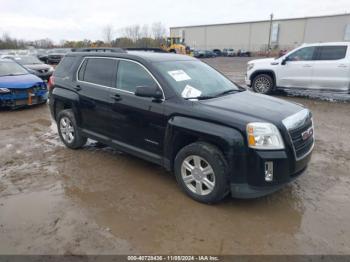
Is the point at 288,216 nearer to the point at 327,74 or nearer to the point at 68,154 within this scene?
the point at 68,154

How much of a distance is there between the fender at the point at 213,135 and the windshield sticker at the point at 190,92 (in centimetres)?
36

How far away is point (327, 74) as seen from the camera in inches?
375

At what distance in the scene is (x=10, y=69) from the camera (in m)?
9.55

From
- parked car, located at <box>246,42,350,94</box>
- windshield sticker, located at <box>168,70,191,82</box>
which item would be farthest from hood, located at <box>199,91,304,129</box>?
parked car, located at <box>246,42,350,94</box>

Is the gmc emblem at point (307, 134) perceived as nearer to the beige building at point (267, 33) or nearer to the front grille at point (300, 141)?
the front grille at point (300, 141)

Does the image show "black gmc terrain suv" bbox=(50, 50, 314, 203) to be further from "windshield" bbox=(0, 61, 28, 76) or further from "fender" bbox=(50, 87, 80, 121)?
"windshield" bbox=(0, 61, 28, 76)

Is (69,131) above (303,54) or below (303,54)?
below

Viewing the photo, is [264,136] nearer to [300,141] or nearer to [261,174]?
[261,174]

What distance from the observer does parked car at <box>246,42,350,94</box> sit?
9.34 metres

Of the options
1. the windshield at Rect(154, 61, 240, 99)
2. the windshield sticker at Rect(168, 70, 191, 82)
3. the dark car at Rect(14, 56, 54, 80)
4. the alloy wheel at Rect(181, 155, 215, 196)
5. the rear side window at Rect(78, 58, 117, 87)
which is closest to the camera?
the alloy wheel at Rect(181, 155, 215, 196)

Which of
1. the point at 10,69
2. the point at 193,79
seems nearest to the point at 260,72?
the point at 193,79

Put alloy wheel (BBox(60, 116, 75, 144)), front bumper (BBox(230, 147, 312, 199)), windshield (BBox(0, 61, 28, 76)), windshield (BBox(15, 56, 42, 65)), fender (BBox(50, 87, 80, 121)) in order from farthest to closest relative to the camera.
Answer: windshield (BBox(15, 56, 42, 65))
windshield (BBox(0, 61, 28, 76))
alloy wheel (BBox(60, 116, 75, 144))
fender (BBox(50, 87, 80, 121))
front bumper (BBox(230, 147, 312, 199))

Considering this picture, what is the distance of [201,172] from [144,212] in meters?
0.83

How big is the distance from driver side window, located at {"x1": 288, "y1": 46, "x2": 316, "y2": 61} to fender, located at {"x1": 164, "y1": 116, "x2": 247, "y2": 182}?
7989 mm
